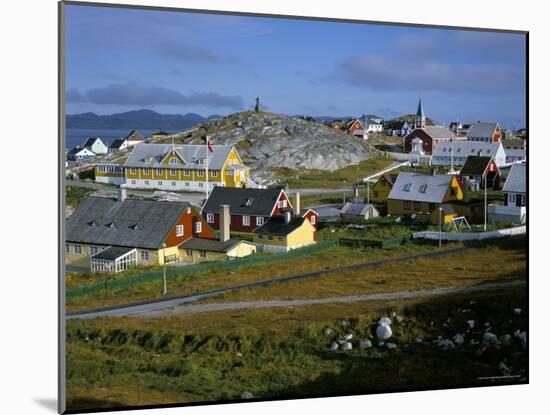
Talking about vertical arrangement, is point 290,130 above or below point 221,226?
above

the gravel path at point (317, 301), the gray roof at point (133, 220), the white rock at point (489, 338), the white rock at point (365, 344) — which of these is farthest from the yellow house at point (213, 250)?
the white rock at point (489, 338)

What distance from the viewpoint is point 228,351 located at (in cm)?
1167

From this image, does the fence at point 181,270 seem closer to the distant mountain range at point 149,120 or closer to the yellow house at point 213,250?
the yellow house at point 213,250

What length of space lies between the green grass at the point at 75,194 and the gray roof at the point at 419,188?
460cm

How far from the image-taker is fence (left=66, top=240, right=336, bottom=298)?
11.4m

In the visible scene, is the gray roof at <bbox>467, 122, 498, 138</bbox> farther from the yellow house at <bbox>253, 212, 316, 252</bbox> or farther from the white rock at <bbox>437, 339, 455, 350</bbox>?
the white rock at <bbox>437, 339, 455, 350</bbox>

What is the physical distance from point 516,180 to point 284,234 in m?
3.52

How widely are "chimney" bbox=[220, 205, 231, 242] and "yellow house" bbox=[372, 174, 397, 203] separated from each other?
2.23 meters

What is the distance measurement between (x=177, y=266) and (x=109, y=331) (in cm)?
133

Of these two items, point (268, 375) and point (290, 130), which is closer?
point (268, 375)

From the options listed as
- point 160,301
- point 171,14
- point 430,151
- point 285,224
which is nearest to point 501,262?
point 430,151

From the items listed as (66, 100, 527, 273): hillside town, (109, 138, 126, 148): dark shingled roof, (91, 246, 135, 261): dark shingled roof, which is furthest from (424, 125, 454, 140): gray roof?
(91, 246, 135, 261): dark shingled roof

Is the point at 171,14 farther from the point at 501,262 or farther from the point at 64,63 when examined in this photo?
the point at 501,262

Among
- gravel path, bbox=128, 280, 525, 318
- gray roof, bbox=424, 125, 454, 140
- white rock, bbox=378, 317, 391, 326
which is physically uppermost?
gray roof, bbox=424, 125, 454, 140
